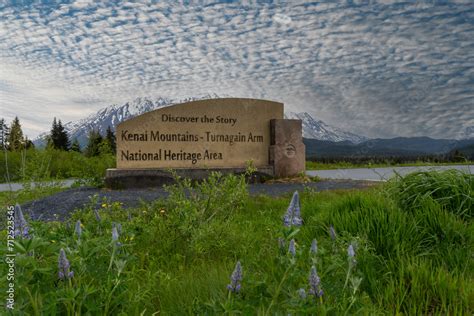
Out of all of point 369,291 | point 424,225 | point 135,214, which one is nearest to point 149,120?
point 135,214

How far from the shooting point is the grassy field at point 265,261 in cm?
188

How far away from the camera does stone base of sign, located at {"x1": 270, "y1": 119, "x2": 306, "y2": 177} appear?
1208cm

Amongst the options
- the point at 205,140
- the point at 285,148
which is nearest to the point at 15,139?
the point at 205,140

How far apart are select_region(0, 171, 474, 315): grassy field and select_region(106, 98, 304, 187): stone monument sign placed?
6006 mm

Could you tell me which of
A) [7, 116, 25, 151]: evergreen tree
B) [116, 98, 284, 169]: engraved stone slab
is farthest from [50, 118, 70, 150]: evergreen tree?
[116, 98, 284, 169]: engraved stone slab

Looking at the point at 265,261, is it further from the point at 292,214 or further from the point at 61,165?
the point at 61,165

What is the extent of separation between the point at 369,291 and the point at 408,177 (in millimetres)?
2598

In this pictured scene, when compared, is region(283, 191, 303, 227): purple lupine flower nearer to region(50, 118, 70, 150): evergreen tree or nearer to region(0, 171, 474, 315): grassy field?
region(0, 171, 474, 315): grassy field

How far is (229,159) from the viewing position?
11.7m

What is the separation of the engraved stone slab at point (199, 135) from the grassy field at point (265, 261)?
6.06 metres

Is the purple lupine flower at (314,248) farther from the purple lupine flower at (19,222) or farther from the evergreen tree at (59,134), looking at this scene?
the evergreen tree at (59,134)

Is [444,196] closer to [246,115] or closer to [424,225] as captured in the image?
[424,225]

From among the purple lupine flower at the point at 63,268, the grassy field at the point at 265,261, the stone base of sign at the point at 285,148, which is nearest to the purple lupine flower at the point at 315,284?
the grassy field at the point at 265,261

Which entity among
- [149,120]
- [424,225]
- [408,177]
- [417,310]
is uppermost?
[149,120]
